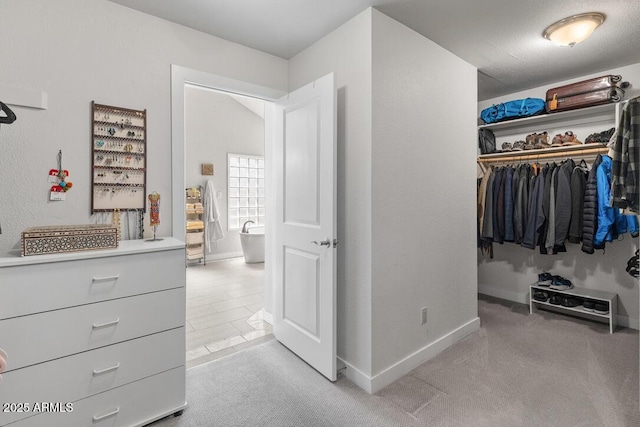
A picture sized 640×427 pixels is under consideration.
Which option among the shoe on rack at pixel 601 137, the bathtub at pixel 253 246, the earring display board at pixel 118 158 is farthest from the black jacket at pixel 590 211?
the bathtub at pixel 253 246

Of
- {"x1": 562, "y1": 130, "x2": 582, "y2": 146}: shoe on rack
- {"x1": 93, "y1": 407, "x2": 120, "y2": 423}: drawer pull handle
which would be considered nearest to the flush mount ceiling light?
{"x1": 562, "y1": 130, "x2": 582, "y2": 146}: shoe on rack

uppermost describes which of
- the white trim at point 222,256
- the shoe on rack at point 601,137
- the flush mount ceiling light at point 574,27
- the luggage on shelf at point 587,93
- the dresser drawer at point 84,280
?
the flush mount ceiling light at point 574,27

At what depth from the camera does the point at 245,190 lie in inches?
270

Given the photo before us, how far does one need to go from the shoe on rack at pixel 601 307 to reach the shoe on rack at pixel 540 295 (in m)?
0.40

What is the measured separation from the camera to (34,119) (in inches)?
69.5

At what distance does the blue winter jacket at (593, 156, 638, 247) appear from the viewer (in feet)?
9.13

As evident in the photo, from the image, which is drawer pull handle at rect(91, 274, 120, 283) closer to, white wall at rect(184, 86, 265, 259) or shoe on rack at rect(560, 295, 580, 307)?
shoe on rack at rect(560, 295, 580, 307)

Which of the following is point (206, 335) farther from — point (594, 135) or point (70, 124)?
point (594, 135)

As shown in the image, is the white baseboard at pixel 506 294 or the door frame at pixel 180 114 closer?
the door frame at pixel 180 114

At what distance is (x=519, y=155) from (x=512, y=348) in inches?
82.2

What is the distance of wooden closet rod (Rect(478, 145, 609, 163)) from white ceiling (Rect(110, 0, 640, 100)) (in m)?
0.79

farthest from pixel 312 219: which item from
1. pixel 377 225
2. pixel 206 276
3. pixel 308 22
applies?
pixel 206 276

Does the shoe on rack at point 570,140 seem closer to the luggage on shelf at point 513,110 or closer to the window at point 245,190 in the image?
the luggage on shelf at point 513,110

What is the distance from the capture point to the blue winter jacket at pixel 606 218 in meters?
2.78
